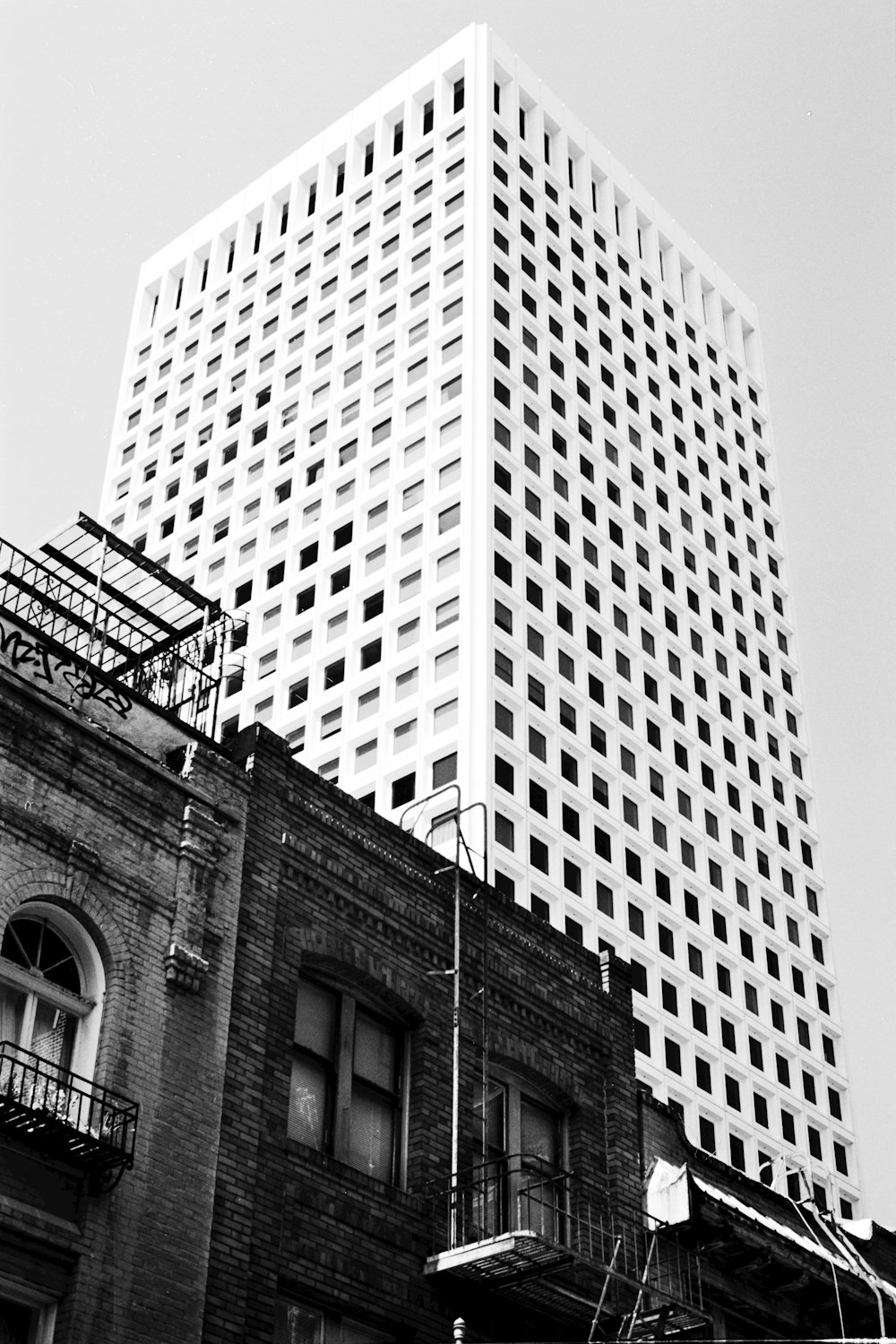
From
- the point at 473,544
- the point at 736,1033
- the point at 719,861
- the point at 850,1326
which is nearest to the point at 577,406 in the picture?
the point at 473,544

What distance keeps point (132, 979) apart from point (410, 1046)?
4934mm

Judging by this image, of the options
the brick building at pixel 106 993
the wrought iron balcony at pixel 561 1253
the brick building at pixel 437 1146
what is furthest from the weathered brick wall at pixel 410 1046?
the brick building at pixel 106 993

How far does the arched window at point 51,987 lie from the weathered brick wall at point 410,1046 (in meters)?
1.89

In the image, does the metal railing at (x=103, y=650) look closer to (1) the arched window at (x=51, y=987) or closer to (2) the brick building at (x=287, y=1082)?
(2) the brick building at (x=287, y=1082)

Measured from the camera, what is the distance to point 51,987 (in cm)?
1928

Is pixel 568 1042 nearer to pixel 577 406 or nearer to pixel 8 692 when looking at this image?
→ pixel 8 692

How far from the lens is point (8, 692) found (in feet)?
65.7

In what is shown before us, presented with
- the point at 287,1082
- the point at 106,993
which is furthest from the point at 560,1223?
the point at 106,993

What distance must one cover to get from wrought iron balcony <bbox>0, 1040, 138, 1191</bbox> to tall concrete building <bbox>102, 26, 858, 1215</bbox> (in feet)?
145

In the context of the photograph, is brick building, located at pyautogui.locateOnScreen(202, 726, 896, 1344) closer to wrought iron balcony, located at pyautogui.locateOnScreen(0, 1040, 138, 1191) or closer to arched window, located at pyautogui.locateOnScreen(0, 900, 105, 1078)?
wrought iron balcony, located at pyautogui.locateOnScreen(0, 1040, 138, 1191)

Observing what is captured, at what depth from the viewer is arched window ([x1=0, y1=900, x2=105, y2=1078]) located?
19.0 meters

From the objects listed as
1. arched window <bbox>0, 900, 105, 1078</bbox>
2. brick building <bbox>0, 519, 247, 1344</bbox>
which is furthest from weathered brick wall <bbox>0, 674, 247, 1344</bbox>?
arched window <bbox>0, 900, 105, 1078</bbox>

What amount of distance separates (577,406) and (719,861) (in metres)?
22.1

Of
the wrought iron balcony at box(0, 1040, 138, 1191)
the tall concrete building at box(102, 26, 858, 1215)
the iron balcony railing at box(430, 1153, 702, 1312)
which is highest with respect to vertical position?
the tall concrete building at box(102, 26, 858, 1215)
